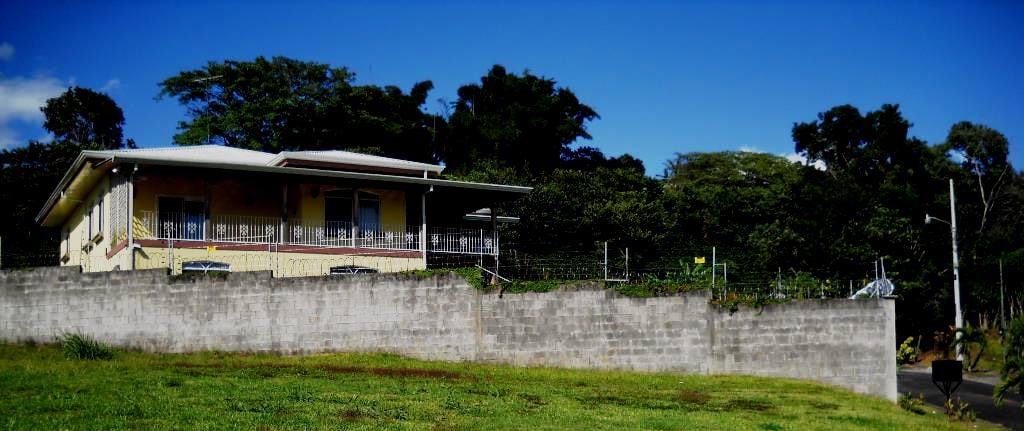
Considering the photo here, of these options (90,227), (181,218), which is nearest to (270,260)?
(181,218)

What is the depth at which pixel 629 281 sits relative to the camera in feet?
85.5

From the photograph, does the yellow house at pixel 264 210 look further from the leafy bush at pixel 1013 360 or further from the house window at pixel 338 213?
the leafy bush at pixel 1013 360

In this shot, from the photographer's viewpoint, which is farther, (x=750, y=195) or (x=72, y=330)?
(x=750, y=195)

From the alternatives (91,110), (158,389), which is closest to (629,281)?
(158,389)

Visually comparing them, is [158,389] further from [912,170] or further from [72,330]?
[912,170]

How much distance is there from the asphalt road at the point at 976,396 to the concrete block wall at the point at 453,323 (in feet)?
7.90

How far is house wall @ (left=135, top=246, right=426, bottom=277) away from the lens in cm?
2838

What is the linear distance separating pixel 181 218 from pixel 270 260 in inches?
116

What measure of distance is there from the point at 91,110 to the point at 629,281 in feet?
134

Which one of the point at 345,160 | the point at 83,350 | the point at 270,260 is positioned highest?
the point at 345,160

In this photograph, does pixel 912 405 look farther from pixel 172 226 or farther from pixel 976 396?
pixel 172 226

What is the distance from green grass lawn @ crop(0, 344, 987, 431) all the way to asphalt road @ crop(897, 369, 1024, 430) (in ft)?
7.48

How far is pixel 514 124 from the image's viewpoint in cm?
5447

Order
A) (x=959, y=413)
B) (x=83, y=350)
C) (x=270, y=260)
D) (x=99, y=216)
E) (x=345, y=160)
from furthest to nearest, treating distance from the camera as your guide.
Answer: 1. (x=345, y=160)
2. (x=99, y=216)
3. (x=270, y=260)
4. (x=83, y=350)
5. (x=959, y=413)
